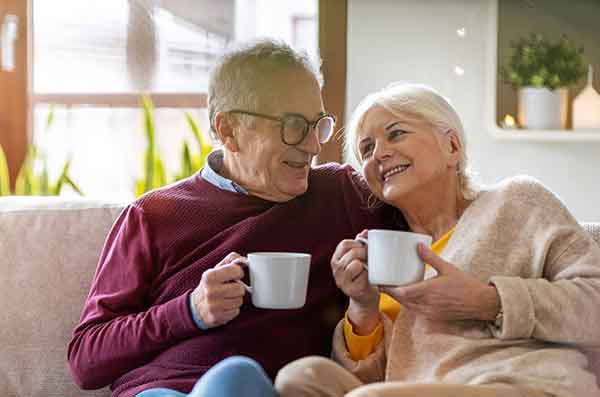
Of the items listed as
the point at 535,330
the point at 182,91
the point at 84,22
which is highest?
the point at 84,22

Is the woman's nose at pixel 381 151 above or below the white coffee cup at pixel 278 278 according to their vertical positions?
above

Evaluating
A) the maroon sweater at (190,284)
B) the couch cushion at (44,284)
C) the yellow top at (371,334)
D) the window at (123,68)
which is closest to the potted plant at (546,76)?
the window at (123,68)

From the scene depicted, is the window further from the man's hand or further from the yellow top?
the man's hand

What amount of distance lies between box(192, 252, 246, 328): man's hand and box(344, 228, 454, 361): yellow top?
0.25m

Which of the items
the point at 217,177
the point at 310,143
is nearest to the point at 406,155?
the point at 310,143

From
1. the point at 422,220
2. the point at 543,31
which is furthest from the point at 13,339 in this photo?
the point at 543,31

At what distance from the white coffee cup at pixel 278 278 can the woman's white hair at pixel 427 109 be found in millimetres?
418

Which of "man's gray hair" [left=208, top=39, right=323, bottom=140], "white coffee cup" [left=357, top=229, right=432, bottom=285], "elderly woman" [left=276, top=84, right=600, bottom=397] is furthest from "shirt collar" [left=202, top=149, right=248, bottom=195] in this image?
"white coffee cup" [left=357, top=229, right=432, bottom=285]

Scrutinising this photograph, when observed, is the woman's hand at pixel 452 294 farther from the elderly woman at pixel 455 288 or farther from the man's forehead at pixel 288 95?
the man's forehead at pixel 288 95

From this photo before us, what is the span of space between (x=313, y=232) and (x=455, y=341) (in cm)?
40

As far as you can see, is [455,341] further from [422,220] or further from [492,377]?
[422,220]

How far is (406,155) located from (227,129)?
414mm

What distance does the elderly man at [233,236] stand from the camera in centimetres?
182

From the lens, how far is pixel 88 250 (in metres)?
2.12
